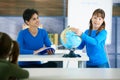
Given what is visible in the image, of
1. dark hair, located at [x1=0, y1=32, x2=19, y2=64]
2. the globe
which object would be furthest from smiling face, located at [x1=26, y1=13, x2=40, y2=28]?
dark hair, located at [x1=0, y1=32, x2=19, y2=64]

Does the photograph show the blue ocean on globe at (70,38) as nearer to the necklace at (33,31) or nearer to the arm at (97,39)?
the arm at (97,39)

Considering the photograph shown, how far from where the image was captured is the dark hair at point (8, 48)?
4.99ft

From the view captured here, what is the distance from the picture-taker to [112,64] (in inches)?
209

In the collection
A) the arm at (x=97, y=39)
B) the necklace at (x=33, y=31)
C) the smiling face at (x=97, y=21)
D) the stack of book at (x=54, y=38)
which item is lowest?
the stack of book at (x=54, y=38)

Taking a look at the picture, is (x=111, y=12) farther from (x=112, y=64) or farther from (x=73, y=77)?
(x=73, y=77)

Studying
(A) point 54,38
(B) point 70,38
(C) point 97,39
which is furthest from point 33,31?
(A) point 54,38

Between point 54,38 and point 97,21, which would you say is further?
point 54,38

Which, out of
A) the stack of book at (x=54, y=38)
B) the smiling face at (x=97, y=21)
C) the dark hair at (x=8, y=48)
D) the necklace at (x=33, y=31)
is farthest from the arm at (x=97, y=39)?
the dark hair at (x=8, y=48)

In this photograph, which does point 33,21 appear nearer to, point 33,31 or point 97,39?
point 33,31

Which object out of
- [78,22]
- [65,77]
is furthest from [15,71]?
[78,22]

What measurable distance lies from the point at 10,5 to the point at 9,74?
12.1 feet

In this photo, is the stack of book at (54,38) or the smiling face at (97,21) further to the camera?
the stack of book at (54,38)

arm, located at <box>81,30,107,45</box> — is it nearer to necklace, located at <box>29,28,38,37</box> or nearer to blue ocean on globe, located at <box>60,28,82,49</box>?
blue ocean on globe, located at <box>60,28,82,49</box>

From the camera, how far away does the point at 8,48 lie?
1.54m
